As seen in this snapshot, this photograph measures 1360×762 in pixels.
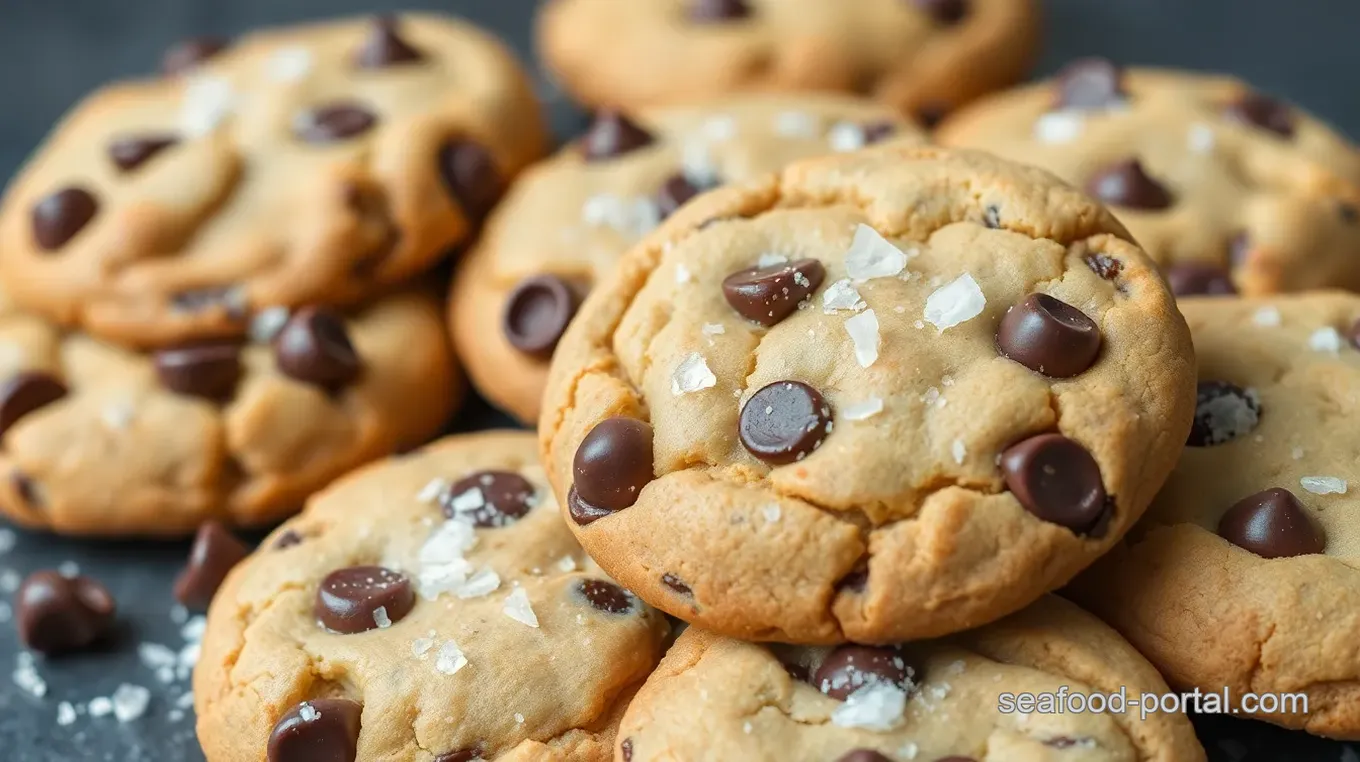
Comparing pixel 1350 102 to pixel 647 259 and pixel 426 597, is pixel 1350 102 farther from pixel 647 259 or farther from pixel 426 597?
pixel 426 597

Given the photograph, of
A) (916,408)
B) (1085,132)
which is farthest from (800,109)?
(916,408)

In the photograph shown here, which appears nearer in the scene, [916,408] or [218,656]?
[916,408]

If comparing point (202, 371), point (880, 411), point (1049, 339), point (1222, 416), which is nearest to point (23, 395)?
point (202, 371)

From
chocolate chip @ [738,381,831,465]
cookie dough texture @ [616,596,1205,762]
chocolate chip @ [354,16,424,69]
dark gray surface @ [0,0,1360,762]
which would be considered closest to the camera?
cookie dough texture @ [616,596,1205,762]

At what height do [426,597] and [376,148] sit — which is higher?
[376,148]

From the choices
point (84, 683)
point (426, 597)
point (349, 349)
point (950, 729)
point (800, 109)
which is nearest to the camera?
point (950, 729)

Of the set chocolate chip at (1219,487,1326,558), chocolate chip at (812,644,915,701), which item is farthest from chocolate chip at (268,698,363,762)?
chocolate chip at (1219,487,1326,558)

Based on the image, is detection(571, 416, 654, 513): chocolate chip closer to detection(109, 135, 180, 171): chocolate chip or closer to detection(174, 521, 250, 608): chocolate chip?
detection(174, 521, 250, 608): chocolate chip
